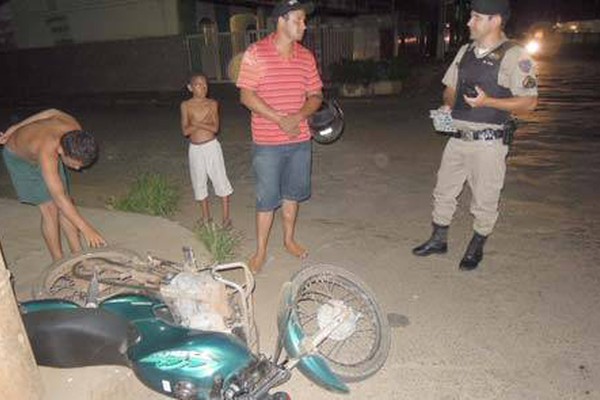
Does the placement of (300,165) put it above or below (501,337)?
above

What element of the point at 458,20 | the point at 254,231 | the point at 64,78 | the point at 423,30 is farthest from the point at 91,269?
the point at 458,20

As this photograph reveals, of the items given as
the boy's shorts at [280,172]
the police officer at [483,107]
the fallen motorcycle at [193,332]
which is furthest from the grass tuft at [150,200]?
the police officer at [483,107]

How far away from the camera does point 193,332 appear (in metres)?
2.66

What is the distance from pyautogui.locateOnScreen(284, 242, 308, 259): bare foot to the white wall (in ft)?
54.3

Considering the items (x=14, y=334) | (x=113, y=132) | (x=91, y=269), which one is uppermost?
(x=14, y=334)

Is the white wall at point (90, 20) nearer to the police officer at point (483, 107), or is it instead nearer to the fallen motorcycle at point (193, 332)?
the police officer at point (483, 107)

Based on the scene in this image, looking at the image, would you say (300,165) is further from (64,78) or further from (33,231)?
(64,78)

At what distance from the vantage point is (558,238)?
505 centimetres

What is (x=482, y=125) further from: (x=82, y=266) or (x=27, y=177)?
(x=27, y=177)

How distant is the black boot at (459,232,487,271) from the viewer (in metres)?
4.52

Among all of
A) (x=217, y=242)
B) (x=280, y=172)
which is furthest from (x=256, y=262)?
(x=280, y=172)

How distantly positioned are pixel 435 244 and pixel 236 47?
51.3 feet

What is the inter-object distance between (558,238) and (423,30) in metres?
27.5

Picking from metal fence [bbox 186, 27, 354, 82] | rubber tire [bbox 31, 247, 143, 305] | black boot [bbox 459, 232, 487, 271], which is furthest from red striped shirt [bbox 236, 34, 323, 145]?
metal fence [bbox 186, 27, 354, 82]
